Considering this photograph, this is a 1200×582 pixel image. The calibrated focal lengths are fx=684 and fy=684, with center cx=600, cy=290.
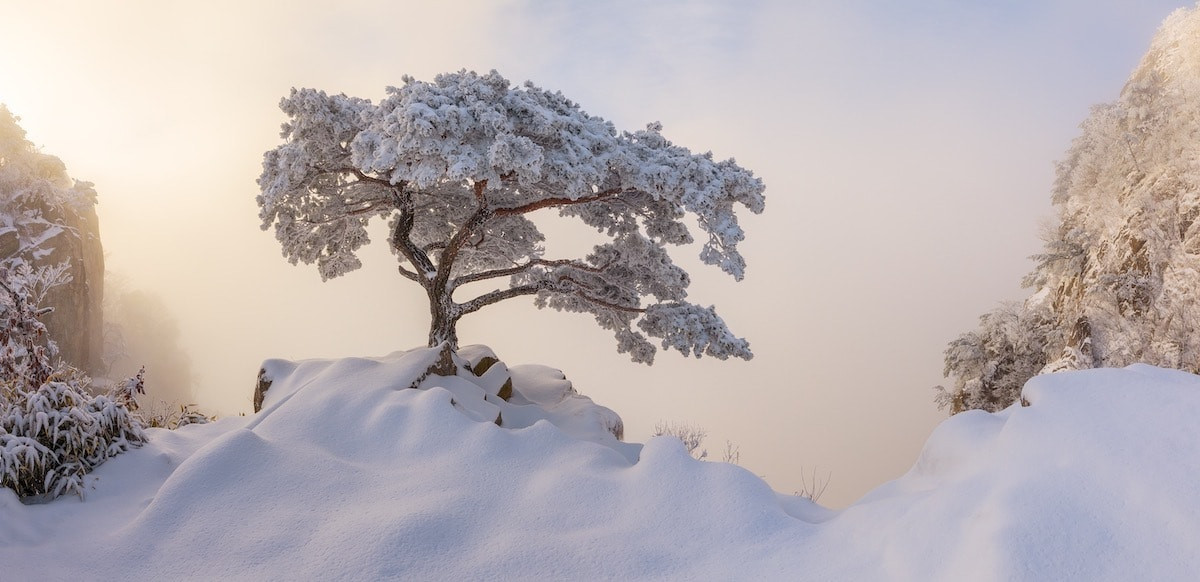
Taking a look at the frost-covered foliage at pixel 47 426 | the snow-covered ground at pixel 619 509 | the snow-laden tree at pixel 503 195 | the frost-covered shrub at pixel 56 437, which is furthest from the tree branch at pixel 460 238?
the frost-covered shrub at pixel 56 437

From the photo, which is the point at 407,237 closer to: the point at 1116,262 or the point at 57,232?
the point at 1116,262

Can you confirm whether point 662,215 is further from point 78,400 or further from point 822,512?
point 78,400

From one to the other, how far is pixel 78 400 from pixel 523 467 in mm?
4323

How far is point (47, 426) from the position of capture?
600 cm

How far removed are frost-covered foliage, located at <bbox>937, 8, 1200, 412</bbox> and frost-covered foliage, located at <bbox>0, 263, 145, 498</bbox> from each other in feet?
60.9

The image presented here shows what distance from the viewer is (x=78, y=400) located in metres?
6.43

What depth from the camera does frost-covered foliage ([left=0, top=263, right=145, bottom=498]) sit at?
18.6 feet

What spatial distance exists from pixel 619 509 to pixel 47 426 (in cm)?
511

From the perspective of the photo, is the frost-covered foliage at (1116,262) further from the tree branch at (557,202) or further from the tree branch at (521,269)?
the tree branch at (557,202)

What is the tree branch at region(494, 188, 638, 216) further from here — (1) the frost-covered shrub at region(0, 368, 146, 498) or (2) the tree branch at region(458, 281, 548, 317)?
(1) the frost-covered shrub at region(0, 368, 146, 498)

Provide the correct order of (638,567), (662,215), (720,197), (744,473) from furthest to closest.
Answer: (662,215) < (720,197) < (744,473) < (638,567)

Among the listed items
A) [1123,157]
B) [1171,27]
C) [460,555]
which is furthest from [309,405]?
[1171,27]

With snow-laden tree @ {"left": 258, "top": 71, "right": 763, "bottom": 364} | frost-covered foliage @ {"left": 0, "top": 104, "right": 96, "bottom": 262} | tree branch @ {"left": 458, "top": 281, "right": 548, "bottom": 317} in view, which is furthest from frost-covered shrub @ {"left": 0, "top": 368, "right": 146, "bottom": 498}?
frost-covered foliage @ {"left": 0, "top": 104, "right": 96, "bottom": 262}

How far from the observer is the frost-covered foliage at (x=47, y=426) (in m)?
5.67
